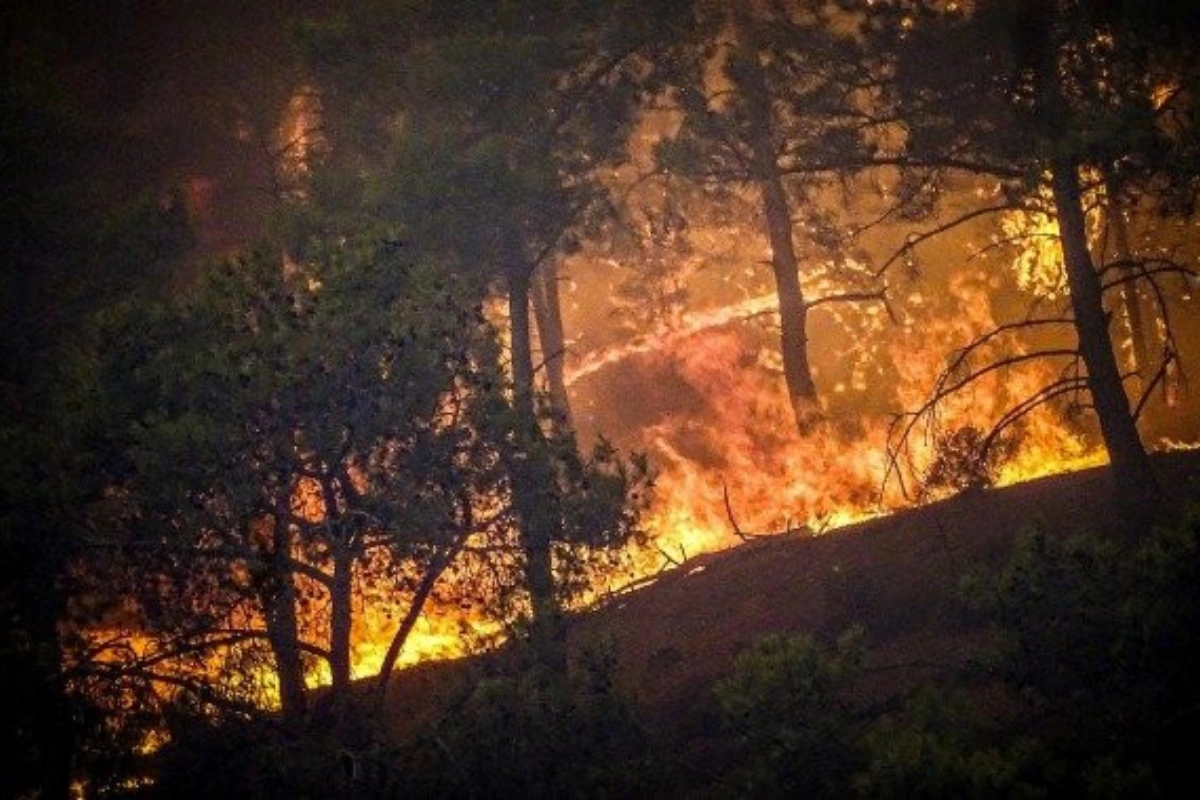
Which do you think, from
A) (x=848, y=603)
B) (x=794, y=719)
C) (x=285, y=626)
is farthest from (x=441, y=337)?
(x=848, y=603)

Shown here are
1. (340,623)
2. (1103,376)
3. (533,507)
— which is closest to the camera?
(340,623)

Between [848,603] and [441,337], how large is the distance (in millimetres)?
7597

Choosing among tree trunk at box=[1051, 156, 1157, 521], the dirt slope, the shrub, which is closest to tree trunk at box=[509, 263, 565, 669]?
the dirt slope

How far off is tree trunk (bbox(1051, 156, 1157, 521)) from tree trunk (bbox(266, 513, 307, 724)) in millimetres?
10305

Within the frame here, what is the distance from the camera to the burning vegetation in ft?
32.4

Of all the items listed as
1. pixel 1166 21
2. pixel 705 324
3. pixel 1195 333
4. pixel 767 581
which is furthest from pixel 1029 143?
pixel 705 324

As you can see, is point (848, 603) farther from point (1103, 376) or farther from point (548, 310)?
point (548, 310)

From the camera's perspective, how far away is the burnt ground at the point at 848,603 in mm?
13320

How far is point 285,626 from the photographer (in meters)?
10.6

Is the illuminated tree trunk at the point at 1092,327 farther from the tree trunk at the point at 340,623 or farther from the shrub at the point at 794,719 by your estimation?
the tree trunk at the point at 340,623

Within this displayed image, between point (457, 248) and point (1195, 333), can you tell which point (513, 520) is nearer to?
point (457, 248)

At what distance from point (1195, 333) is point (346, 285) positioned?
22.4 meters

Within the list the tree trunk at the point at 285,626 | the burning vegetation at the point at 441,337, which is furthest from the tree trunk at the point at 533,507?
the tree trunk at the point at 285,626

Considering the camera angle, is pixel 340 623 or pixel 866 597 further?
pixel 866 597
